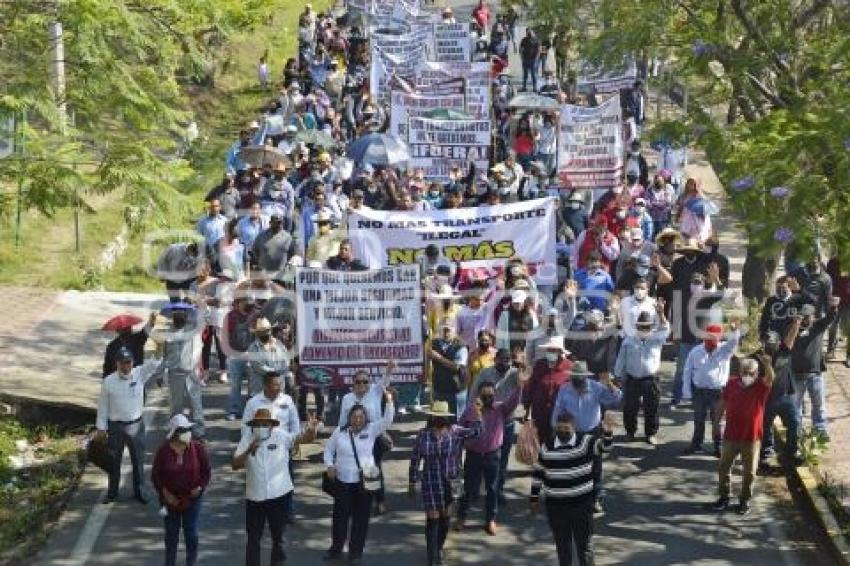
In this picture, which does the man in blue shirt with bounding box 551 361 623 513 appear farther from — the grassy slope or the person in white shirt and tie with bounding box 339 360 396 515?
the grassy slope

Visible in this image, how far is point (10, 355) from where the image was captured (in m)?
18.0

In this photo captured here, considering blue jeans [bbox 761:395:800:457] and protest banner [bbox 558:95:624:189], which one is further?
protest banner [bbox 558:95:624:189]

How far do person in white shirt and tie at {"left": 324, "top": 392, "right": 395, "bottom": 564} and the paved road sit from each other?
0.35 meters

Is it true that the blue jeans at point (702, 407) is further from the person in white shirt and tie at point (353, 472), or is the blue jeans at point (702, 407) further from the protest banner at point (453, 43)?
the protest banner at point (453, 43)

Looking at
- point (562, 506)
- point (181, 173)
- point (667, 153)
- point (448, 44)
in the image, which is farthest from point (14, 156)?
point (448, 44)

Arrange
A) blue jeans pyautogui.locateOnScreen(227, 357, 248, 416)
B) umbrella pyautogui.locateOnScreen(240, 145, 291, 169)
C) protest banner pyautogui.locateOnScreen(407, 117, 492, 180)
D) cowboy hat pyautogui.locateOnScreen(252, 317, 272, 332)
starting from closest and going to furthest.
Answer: cowboy hat pyautogui.locateOnScreen(252, 317, 272, 332)
blue jeans pyautogui.locateOnScreen(227, 357, 248, 416)
protest banner pyautogui.locateOnScreen(407, 117, 492, 180)
umbrella pyautogui.locateOnScreen(240, 145, 291, 169)

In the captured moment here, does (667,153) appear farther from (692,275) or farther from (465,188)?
(692,275)

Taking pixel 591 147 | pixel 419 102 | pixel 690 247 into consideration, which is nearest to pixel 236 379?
pixel 690 247

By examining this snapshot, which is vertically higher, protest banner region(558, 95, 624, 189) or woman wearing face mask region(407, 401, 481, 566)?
protest banner region(558, 95, 624, 189)

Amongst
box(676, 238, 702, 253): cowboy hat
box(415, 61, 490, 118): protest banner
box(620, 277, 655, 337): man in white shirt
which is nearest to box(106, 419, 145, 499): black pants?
box(620, 277, 655, 337): man in white shirt

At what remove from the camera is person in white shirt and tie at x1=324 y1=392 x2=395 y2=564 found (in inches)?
466

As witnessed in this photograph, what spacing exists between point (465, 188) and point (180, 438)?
10.6 metres

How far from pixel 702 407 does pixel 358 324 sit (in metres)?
3.55

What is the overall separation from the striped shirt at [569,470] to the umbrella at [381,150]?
11.5 m
